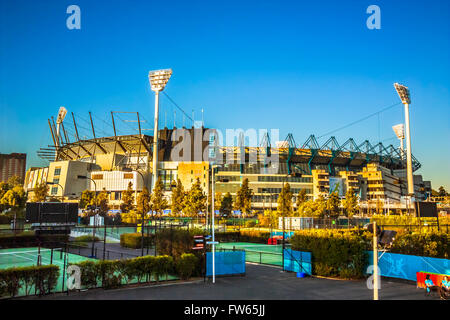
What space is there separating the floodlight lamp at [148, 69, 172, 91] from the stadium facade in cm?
2163

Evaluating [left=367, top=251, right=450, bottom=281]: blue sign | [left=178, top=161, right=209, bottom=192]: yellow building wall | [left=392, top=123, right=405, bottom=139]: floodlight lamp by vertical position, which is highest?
[left=392, top=123, right=405, bottom=139]: floodlight lamp

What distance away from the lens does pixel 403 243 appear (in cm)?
2370

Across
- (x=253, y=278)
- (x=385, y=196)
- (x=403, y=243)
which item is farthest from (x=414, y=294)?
(x=385, y=196)

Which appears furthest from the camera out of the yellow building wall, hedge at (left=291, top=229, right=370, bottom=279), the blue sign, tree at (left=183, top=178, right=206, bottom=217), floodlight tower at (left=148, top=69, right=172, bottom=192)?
the yellow building wall

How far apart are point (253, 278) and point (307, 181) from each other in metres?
130

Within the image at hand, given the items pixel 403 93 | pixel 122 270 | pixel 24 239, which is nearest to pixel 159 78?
pixel 403 93

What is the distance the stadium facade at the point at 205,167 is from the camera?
467ft

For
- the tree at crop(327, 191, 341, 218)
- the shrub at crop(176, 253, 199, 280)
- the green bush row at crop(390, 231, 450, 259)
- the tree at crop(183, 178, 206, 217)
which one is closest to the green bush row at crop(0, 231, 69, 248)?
the shrub at crop(176, 253, 199, 280)

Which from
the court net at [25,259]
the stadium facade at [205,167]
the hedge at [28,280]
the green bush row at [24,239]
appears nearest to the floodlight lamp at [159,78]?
the stadium facade at [205,167]

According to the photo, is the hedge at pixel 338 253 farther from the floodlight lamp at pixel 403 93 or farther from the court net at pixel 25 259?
the floodlight lamp at pixel 403 93

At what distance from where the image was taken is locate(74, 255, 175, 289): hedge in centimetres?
1933

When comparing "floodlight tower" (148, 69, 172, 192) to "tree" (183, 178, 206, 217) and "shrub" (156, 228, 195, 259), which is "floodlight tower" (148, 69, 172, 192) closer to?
"tree" (183, 178, 206, 217)

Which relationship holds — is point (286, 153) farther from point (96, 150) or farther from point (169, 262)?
point (169, 262)

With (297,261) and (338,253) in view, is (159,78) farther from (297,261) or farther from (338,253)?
(338,253)
